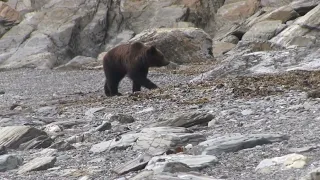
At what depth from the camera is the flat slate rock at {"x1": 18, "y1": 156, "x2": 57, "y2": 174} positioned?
7.64 metres

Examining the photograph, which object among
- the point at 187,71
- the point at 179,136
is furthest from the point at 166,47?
the point at 179,136

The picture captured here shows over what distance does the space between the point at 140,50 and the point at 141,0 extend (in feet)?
76.5

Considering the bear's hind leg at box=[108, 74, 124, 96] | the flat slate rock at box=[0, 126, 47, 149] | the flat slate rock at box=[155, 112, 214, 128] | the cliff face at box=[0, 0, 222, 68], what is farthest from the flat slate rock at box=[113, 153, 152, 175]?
the cliff face at box=[0, 0, 222, 68]

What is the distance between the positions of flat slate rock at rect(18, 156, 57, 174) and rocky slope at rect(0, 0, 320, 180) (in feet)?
0.06

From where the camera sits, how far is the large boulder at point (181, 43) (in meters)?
26.9

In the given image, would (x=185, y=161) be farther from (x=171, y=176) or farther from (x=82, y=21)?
(x=82, y=21)

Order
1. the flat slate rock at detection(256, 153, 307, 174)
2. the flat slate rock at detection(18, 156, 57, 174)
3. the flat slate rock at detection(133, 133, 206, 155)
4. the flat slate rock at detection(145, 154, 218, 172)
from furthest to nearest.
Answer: the flat slate rock at detection(133, 133, 206, 155) < the flat slate rock at detection(18, 156, 57, 174) < the flat slate rock at detection(145, 154, 218, 172) < the flat slate rock at detection(256, 153, 307, 174)

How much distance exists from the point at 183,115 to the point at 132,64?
7.35 metres

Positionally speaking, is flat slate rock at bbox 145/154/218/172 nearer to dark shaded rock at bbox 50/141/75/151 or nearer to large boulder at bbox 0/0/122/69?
dark shaded rock at bbox 50/141/75/151

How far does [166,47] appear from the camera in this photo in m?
26.7

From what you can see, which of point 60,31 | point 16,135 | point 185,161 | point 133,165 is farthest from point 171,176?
point 60,31

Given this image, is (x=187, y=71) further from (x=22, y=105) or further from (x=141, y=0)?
(x=141, y=0)

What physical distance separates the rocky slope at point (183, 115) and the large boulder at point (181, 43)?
0.05 m

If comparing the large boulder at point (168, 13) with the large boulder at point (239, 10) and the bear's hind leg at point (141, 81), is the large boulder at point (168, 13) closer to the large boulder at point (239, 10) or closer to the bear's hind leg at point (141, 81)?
the large boulder at point (239, 10)
